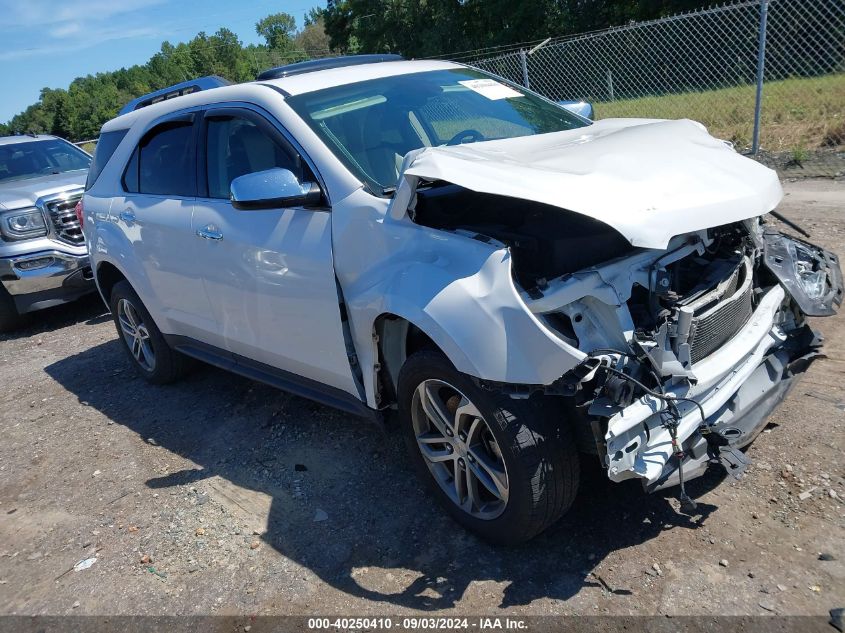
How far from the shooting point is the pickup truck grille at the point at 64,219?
8.02m

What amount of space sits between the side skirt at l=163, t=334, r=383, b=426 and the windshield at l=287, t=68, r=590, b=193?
109cm

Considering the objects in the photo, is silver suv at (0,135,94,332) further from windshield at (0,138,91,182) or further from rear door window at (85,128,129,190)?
rear door window at (85,128,129,190)

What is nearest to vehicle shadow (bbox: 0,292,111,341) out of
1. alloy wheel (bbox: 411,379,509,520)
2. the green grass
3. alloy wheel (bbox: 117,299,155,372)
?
alloy wheel (bbox: 117,299,155,372)

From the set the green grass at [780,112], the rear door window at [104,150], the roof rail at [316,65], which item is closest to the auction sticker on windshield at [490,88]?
the roof rail at [316,65]

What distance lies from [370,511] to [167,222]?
7.58 ft

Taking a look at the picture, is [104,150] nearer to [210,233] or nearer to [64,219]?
[210,233]

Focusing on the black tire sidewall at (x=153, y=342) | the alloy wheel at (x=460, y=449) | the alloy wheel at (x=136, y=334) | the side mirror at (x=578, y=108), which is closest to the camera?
the alloy wheel at (x=460, y=449)

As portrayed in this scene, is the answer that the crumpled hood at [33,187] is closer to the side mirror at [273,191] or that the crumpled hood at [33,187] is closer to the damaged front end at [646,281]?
the side mirror at [273,191]

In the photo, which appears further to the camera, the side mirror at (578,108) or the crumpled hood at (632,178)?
the side mirror at (578,108)

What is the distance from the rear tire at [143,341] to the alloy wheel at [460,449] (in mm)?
2816

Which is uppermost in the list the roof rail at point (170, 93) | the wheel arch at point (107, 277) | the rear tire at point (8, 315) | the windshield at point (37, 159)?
the roof rail at point (170, 93)

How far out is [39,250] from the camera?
7.80 m

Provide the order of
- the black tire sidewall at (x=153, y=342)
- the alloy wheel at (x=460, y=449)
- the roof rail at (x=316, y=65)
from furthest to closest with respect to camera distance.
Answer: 1. the black tire sidewall at (x=153, y=342)
2. the roof rail at (x=316, y=65)
3. the alloy wheel at (x=460, y=449)

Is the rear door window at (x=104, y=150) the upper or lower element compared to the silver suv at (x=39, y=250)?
upper
